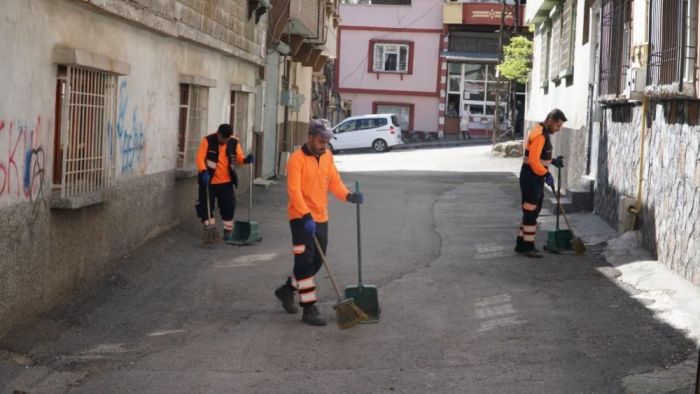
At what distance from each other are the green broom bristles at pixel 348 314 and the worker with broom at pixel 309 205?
24 centimetres

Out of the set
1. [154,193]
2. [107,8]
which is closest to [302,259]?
[107,8]

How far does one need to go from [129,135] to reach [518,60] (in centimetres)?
2760

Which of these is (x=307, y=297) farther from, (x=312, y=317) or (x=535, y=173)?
(x=535, y=173)

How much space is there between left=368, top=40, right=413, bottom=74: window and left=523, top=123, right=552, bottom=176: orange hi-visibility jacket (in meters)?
35.8

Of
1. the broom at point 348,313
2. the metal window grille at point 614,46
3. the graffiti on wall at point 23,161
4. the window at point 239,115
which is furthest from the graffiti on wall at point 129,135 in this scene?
the metal window grille at point 614,46

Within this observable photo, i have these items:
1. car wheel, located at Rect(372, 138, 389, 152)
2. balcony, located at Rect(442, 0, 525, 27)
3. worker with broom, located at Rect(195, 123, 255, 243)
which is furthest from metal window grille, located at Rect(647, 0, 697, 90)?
balcony, located at Rect(442, 0, 525, 27)

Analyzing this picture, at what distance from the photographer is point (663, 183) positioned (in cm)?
1153

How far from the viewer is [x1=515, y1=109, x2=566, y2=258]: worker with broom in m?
12.6

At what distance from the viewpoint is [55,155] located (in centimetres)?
934

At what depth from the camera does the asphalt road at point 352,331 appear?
7.14 meters

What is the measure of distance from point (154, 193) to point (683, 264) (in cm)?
614

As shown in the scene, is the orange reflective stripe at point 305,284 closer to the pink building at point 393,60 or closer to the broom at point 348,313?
the broom at point 348,313

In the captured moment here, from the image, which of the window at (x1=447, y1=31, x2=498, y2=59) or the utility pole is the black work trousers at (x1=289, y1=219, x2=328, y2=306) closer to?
the utility pole

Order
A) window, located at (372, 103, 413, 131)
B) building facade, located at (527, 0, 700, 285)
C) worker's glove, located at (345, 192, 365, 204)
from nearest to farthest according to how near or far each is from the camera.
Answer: worker's glove, located at (345, 192, 365, 204) → building facade, located at (527, 0, 700, 285) → window, located at (372, 103, 413, 131)
